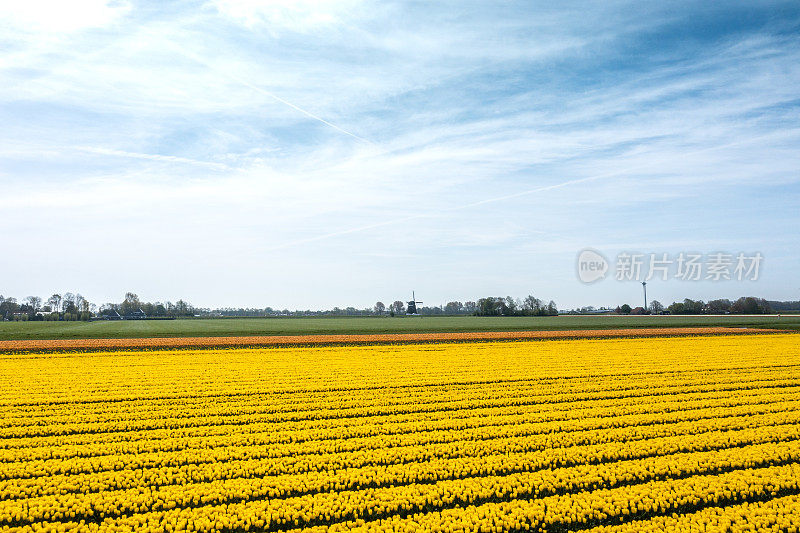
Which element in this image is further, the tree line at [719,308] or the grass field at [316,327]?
the tree line at [719,308]

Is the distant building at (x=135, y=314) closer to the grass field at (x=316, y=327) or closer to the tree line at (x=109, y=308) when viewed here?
the tree line at (x=109, y=308)

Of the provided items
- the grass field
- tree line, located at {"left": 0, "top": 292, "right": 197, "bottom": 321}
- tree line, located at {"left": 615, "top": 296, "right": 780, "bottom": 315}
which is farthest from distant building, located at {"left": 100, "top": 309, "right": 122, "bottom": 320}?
tree line, located at {"left": 615, "top": 296, "right": 780, "bottom": 315}

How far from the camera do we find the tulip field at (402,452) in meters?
7.95

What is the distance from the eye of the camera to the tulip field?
7.95 meters

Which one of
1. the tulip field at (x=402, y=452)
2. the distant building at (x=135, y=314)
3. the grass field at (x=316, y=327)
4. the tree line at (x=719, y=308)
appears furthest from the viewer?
the distant building at (x=135, y=314)

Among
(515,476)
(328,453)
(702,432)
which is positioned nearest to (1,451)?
(328,453)

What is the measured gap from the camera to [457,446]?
1110cm

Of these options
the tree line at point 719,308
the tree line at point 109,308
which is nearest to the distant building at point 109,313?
the tree line at point 109,308

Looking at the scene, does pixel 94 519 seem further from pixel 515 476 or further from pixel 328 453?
pixel 515 476

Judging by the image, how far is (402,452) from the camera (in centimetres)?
1072

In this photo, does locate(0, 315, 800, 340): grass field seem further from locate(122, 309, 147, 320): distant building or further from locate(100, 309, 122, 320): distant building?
locate(100, 309, 122, 320): distant building

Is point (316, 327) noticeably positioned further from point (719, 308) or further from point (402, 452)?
point (719, 308)

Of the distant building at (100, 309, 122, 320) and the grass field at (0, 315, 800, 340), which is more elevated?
the distant building at (100, 309, 122, 320)

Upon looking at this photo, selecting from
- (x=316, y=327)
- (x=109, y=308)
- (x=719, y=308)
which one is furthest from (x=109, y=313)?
(x=719, y=308)
